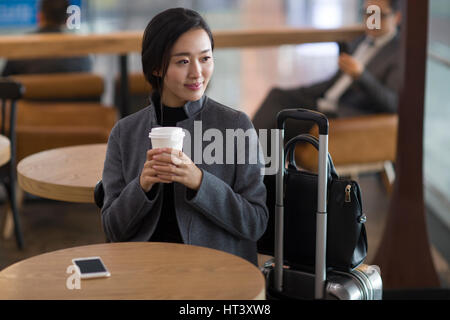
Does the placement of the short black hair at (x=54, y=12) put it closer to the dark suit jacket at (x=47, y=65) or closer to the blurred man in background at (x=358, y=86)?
the dark suit jacket at (x=47, y=65)

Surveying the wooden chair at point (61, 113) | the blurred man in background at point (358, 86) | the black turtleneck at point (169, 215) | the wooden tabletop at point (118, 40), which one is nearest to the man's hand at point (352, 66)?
the blurred man in background at point (358, 86)

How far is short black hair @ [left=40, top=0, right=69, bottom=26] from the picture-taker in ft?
14.4

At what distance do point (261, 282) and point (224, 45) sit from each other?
8.45ft

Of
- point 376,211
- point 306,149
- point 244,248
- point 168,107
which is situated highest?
point 168,107

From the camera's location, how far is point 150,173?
1.53 m

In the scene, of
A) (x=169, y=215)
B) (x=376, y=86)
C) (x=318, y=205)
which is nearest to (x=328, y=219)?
(x=318, y=205)

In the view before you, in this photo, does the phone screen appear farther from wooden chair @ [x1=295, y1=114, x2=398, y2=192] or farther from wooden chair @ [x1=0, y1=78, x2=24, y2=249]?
wooden chair @ [x1=295, y1=114, x2=398, y2=192]

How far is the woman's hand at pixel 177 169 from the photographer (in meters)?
1.48

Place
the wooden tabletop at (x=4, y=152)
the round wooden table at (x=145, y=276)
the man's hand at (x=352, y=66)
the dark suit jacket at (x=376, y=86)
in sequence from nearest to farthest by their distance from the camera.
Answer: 1. the round wooden table at (x=145, y=276)
2. the wooden tabletop at (x=4, y=152)
3. the man's hand at (x=352, y=66)
4. the dark suit jacket at (x=376, y=86)

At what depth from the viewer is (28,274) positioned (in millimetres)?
1426

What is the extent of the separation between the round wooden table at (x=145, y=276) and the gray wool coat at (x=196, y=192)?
0.10m

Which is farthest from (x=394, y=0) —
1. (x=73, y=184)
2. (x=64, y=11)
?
(x=73, y=184)

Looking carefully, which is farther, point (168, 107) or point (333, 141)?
point (333, 141)

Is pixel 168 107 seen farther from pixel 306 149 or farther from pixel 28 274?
pixel 306 149
